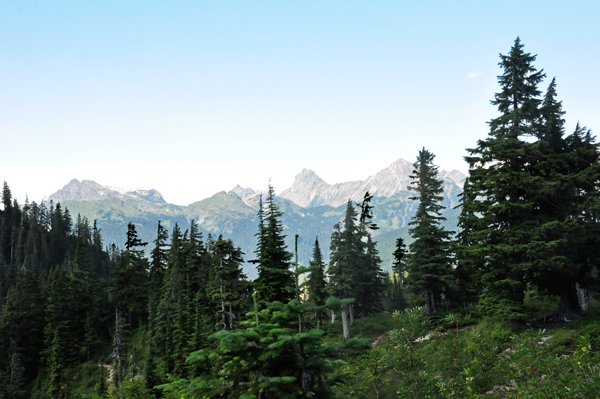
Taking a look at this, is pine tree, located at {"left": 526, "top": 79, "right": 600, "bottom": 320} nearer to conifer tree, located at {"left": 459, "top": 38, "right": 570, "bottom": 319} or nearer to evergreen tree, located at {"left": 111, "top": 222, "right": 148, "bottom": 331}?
conifer tree, located at {"left": 459, "top": 38, "right": 570, "bottom": 319}

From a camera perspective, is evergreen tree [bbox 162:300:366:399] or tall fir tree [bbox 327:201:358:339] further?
tall fir tree [bbox 327:201:358:339]

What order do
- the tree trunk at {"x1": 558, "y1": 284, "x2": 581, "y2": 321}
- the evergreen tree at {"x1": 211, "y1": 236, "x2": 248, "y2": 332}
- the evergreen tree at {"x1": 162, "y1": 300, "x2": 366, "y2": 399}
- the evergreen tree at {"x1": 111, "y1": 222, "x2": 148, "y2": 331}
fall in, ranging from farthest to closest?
the evergreen tree at {"x1": 111, "y1": 222, "x2": 148, "y2": 331} < the evergreen tree at {"x1": 211, "y1": 236, "x2": 248, "y2": 332} < the tree trunk at {"x1": 558, "y1": 284, "x2": 581, "y2": 321} < the evergreen tree at {"x1": 162, "y1": 300, "x2": 366, "y2": 399}

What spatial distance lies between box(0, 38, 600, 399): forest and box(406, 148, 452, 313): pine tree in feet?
0.57

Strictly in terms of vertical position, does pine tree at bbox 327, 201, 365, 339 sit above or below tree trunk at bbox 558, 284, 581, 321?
above

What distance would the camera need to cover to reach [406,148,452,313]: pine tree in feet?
117

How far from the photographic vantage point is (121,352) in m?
55.2

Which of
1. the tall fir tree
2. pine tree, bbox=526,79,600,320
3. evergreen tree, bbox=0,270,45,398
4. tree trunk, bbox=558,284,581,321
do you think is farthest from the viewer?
evergreen tree, bbox=0,270,45,398

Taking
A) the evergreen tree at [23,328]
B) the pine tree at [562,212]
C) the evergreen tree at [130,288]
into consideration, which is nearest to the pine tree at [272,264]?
the pine tree at [562,212]

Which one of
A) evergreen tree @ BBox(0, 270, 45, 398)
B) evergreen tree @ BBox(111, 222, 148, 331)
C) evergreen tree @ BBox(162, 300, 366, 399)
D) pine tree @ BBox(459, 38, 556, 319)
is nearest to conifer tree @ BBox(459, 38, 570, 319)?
pine tree @ BBox(459, 38, 556, 319)

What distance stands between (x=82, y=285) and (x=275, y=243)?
173 feet

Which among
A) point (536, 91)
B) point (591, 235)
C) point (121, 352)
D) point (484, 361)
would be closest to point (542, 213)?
point (591, 235)

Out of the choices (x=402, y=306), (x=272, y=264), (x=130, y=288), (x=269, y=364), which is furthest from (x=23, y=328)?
(x=269, y=364)

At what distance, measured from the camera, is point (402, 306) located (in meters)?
63.1

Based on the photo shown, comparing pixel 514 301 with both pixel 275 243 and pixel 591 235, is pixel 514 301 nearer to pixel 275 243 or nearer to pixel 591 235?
pixel 591 235
